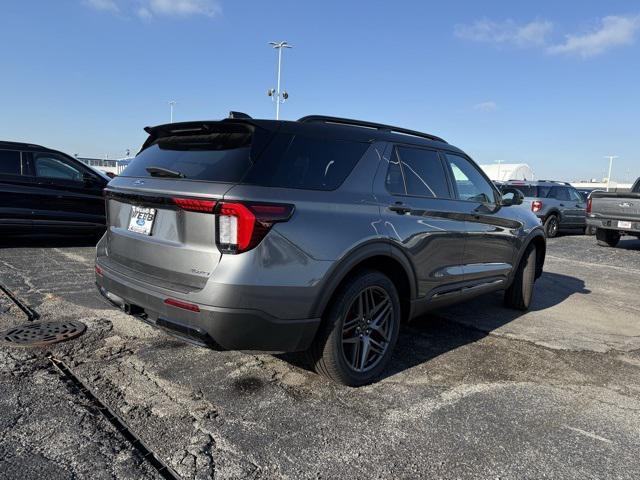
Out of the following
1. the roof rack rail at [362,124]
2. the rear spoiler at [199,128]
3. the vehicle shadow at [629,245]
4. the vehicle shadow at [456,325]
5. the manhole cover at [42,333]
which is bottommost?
the vehicle shadow at [629,245]

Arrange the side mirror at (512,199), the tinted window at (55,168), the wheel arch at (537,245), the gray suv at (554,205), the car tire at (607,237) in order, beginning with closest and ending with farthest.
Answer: the side mirror at (512,199)
the wheel arch at (537,245)
the tinted window at (55,168)
the car tire at (607,237)
the gray suv at (554,205)

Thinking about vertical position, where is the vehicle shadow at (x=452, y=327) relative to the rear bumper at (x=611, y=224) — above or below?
below

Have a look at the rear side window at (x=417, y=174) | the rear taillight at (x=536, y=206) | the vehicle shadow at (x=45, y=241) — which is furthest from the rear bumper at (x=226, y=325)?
the rear taillight at (x=536, y=206)

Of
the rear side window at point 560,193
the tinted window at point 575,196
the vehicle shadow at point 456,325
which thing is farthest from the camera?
the tinted window at point 575,196

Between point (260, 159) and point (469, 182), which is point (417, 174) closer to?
point (469, 182)

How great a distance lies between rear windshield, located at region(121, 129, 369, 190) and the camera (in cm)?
282

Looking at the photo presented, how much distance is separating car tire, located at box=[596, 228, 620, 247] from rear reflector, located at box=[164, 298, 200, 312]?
40.5ft

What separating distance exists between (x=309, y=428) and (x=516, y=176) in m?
65.1

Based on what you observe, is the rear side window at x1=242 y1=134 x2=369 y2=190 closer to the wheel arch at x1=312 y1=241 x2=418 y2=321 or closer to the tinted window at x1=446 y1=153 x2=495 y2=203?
the wheel arch at x1=312 y1=241 x2=418 y2=321

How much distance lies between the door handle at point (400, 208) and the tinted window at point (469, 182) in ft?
3.25

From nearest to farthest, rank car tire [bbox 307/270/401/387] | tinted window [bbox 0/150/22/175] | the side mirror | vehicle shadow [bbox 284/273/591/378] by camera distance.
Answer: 1. car tire [bbox 307/270/401/387]
2. vehicle shadow [bbox 284/273/591/378]
3. the side mirror
4. tinted window [bbox 0/150/22/175]

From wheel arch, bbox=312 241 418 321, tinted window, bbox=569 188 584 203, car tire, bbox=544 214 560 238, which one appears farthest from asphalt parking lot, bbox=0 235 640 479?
tinted window, bbox=569 188 584 203

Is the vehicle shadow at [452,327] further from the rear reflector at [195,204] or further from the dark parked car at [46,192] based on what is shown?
the dark parked car at [46,192]

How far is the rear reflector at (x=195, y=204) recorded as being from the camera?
8.80 feet
